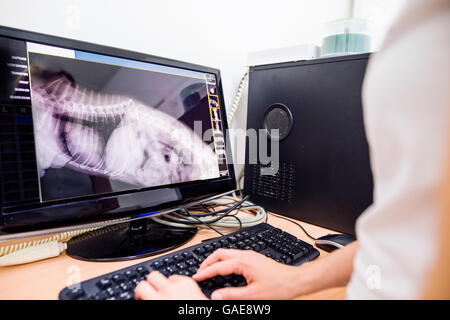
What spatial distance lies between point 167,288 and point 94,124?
371 mm

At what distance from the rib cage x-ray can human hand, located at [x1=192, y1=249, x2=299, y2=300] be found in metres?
0.27

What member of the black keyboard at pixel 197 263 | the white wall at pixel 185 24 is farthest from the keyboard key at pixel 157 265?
the white wall at pixel 185 24

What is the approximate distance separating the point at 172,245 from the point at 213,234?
0.45 ft

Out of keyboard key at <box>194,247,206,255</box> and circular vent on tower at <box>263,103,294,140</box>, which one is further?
circular vent on tower at <box>263,103,294,140</box>

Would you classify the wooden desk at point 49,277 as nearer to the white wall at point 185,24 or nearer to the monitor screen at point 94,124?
the monitor screen at point 94,124

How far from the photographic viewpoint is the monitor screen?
0.51 m

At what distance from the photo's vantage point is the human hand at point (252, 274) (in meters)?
0.45

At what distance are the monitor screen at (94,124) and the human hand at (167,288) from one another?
0.24 metres

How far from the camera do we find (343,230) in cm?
76

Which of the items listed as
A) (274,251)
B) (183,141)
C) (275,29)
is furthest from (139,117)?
(275,29)

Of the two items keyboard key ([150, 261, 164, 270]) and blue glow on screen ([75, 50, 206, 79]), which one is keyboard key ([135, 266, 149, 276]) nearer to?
keyboard key ([150, 261, 164, 270])

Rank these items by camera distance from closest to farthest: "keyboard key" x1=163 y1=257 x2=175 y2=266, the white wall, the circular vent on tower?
1. "keyboard key" x1=163 y1=257 x2=175 y2=266
2. the white wall
3. the circular vent on tower

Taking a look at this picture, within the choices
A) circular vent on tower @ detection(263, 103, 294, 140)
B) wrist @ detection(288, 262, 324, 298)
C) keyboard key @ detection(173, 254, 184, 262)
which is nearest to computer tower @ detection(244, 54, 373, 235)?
circular vent on tower @ detection(263, 103, 294, 140)

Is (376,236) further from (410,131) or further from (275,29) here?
(275,29)
